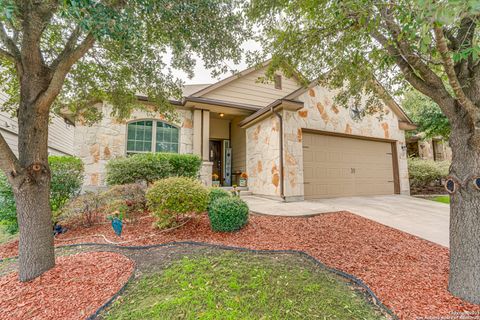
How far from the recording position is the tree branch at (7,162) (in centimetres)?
245

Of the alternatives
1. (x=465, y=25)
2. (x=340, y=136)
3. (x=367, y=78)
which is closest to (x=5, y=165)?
(x=465, y=25)

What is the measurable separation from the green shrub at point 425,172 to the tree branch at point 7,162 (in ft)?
45.0

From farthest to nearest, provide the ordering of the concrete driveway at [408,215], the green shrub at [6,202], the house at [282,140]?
the house at [282,140], the green shrub at [6,202], the concrete driveway at [408,215]

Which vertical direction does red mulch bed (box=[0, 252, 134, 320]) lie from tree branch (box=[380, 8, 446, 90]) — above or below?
below

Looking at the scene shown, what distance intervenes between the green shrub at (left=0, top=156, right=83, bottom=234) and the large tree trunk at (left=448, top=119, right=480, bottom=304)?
687 cm

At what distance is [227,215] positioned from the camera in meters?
4.04

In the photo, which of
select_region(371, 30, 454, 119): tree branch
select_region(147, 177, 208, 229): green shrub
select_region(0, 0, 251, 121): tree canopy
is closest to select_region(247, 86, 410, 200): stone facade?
select_region(147, 177, 208, 229): green shrub

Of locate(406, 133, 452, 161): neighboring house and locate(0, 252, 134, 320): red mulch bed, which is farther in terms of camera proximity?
locate(406, 133, 452, 161): neighboring house

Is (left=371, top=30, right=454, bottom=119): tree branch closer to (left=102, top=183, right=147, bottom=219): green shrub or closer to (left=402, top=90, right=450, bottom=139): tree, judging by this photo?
(left=102, top=183, right=147, bottom=219): green shrub

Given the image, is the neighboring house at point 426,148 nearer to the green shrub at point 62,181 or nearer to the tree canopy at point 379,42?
the tree canopy at point 379,42

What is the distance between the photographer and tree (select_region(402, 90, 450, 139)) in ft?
34.4

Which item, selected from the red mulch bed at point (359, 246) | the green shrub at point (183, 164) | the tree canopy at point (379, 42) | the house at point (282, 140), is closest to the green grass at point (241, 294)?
the red mulch bed at point (359, 246)

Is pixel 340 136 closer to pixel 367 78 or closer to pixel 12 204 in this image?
pixel 367 78

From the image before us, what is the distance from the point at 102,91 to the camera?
471cm
